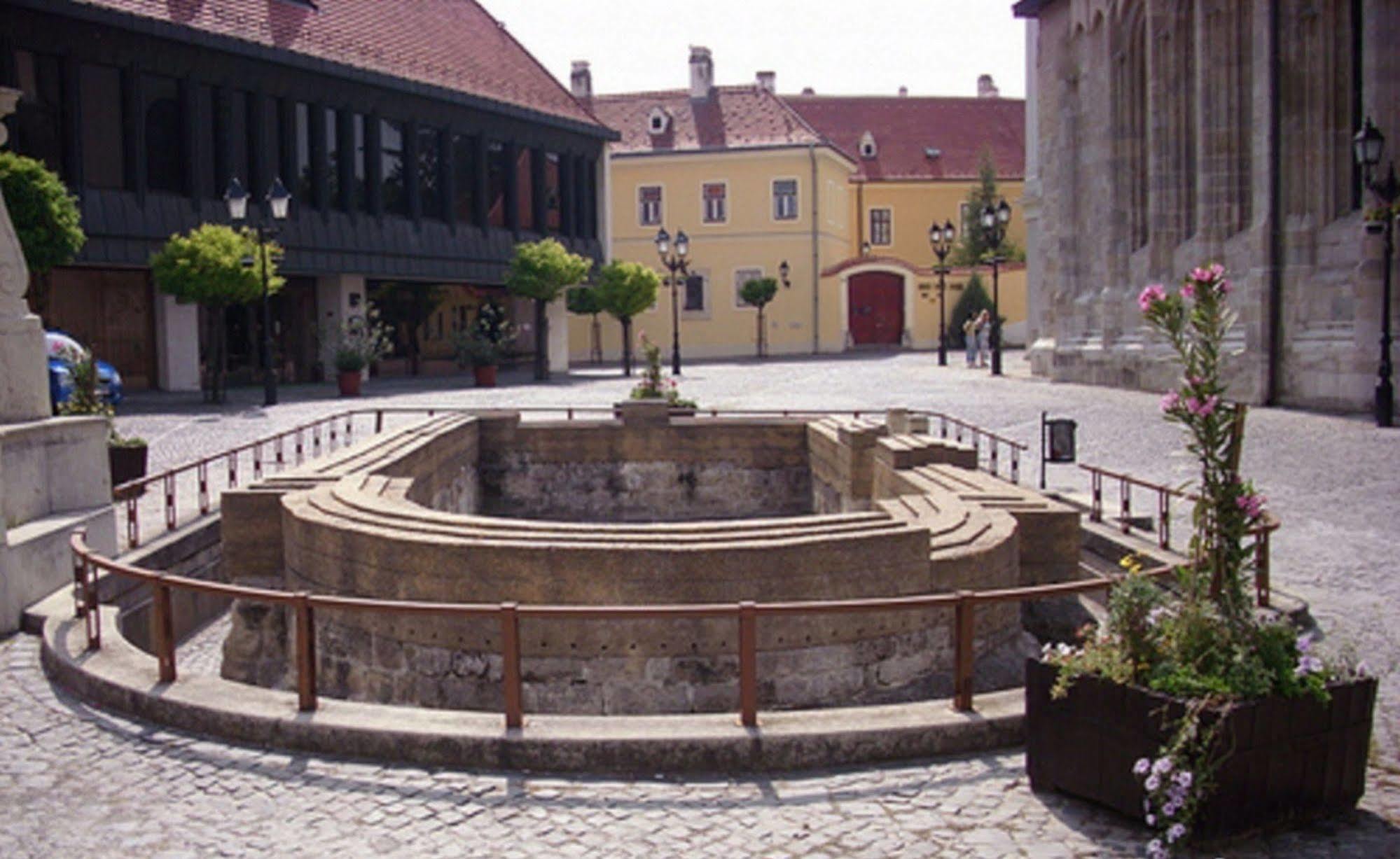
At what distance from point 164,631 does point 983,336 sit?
135ft

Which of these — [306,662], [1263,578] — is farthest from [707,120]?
[306,662]

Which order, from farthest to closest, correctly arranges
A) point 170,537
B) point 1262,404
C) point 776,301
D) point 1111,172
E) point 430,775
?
point 776,301, point 1111,172, point 1262,404, point 170,537, point 430,775

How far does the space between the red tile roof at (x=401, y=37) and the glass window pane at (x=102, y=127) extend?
1.64 m

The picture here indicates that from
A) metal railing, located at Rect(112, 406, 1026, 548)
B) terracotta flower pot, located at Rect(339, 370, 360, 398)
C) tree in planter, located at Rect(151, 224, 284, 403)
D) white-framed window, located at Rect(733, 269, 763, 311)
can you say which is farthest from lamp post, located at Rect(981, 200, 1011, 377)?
white-framed window, located at Rect(733, 269, 763, 311)

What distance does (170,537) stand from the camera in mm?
13266

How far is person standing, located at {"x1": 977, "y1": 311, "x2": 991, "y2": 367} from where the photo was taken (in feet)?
144

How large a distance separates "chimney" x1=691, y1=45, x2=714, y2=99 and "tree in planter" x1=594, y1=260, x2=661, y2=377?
19613 millimetres

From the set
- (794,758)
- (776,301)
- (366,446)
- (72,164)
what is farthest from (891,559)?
(776,301)

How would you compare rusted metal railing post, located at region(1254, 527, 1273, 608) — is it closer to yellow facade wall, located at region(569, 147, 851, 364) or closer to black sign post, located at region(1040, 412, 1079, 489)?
black sign post, located at region(1040, 412, 1079, 489)

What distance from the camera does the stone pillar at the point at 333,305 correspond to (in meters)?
38.0

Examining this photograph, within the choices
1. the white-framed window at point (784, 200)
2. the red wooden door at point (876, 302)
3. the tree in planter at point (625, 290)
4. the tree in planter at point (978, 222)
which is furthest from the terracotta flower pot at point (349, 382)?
the tree in planter at point (978, 222)

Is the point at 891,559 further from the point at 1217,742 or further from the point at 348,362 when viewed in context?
the point at 348,362

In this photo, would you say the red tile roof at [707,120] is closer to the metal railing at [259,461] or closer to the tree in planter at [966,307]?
the tree in planter at [966,307]

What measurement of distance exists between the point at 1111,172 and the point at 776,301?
26.3m
